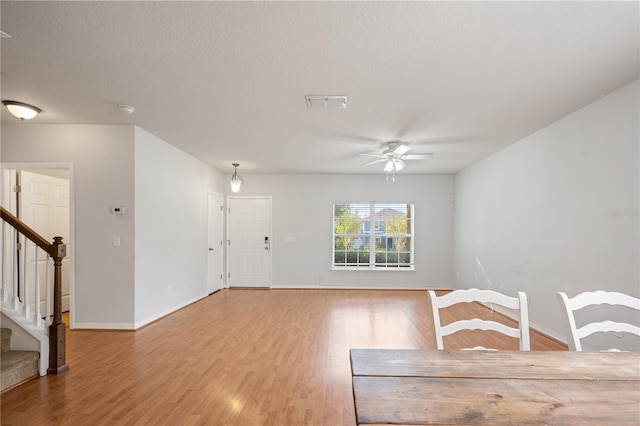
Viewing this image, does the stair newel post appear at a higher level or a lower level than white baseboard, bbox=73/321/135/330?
higher

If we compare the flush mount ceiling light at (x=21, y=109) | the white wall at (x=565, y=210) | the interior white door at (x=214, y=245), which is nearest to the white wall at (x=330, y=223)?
the interior white door at (x=214, y=245)

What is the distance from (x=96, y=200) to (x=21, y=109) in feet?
3.99

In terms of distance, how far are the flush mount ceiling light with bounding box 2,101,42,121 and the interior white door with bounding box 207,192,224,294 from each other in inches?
127

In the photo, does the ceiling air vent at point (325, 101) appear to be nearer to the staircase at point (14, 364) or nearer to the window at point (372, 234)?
the staircase at point (14, 364)

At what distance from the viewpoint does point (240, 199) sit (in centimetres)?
720

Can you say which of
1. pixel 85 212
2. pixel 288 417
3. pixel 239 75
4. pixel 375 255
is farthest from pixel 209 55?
pixel 375 255

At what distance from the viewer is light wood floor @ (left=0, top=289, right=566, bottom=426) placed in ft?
7.19

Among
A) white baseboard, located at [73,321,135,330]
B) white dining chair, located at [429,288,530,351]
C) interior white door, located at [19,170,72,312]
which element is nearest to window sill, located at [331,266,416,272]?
white baseboard, located at [73,321,135,330]

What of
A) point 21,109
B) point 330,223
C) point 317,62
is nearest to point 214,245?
point 330,223

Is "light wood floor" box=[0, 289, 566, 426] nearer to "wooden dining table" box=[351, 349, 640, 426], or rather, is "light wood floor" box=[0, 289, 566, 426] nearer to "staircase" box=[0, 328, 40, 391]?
"staircase" box=[0, 328, 40, 391]

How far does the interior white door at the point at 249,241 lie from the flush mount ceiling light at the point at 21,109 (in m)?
4.06

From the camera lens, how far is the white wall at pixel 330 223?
23.1 feet

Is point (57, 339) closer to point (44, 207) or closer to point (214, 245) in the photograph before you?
point (44, 207)

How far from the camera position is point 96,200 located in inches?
159
